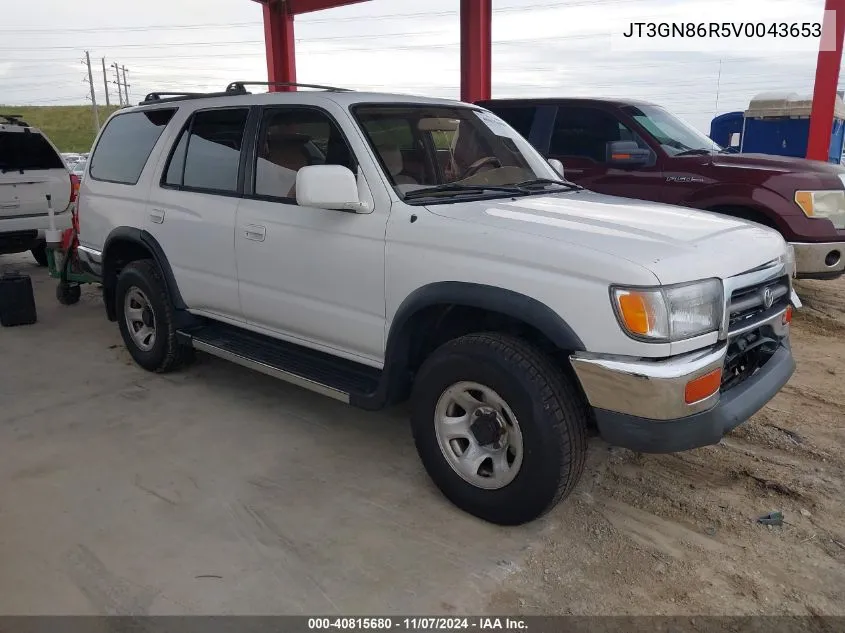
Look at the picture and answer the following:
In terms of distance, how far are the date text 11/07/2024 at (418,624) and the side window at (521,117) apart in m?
5.47

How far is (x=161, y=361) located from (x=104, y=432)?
0.88m

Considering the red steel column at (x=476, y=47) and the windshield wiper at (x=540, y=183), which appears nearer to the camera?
the windshield wiper at (x=540, y=183)

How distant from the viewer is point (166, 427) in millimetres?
4145

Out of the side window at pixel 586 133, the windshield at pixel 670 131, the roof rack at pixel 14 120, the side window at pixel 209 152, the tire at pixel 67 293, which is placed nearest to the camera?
the side window at pixel 209 152

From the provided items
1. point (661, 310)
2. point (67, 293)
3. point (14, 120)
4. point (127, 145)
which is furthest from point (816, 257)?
point (14, 120)

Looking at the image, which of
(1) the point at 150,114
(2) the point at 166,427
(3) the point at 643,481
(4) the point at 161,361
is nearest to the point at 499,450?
(3) the point at 643,481

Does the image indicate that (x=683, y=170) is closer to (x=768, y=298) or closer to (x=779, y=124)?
(x=768, y=298)

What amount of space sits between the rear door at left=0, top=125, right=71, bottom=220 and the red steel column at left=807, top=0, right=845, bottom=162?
9.25m

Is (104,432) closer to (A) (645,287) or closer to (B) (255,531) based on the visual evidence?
(B) (255,531)

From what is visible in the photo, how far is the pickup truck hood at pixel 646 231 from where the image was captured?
2.63 m

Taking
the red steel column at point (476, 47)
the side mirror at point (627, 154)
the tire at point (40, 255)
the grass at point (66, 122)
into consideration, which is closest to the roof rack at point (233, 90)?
the side mirror at point (627, 154)

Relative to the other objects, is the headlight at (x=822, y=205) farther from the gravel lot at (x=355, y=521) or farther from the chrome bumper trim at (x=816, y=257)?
the gravel lot at (x=355, y=521)

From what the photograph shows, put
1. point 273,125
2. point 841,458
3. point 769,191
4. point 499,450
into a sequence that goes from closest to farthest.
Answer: point 499,450 < point 841,458 < point 273,125 < point 769,191

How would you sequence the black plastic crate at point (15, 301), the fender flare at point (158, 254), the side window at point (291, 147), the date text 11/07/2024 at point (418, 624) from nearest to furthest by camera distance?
1. the date text 11/07/2024 at point (418, 624)
2. the side window at point (291, 147)
3. the fender flare at point (158, 254)
4. the black plastic crate at point (15, 301)
